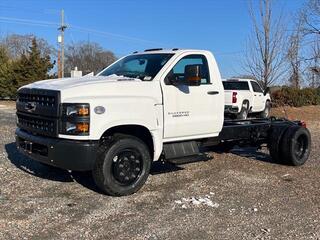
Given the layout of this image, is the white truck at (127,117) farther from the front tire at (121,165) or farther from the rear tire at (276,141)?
the rear tire at (276,141)

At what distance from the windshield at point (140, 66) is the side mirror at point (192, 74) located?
1.37ft

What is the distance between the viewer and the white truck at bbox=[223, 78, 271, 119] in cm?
2111

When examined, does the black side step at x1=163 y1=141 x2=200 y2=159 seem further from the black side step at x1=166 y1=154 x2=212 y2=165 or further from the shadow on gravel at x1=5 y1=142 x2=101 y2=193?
the shadow on gravel at x1=5 y1=142 x2=101 y2=193

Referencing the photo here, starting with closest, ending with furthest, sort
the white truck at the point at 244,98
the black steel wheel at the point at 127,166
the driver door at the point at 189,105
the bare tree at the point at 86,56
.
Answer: the black steel wheel at the point at 127,166, the driver door at the point at 189,105, the white truck at the point at 244,98, the bare tree at the point at 86,56

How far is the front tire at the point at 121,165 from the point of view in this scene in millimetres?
6551

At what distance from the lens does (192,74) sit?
7406 mm

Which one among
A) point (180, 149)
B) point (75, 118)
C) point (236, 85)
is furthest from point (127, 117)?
point (236, 85)

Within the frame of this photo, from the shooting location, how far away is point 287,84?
32.0 meters

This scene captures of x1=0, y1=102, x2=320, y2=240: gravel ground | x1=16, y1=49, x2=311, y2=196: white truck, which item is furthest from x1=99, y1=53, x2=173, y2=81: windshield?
x1=0, y1=102, x2=320, y2=240: gravel ground

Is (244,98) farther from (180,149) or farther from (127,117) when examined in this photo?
(127,117)

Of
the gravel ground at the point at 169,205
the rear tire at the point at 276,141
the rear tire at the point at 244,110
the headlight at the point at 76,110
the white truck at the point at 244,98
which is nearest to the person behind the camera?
the gravel ground at the point at 169,205

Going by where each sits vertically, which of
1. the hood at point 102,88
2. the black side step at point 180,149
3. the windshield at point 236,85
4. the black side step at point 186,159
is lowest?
the black side step at point 186,159

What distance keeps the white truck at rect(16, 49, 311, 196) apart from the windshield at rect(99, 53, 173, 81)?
0.02 meters

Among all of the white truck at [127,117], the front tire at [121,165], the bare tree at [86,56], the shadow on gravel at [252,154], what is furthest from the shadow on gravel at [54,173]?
the bare tree at [86,56]
